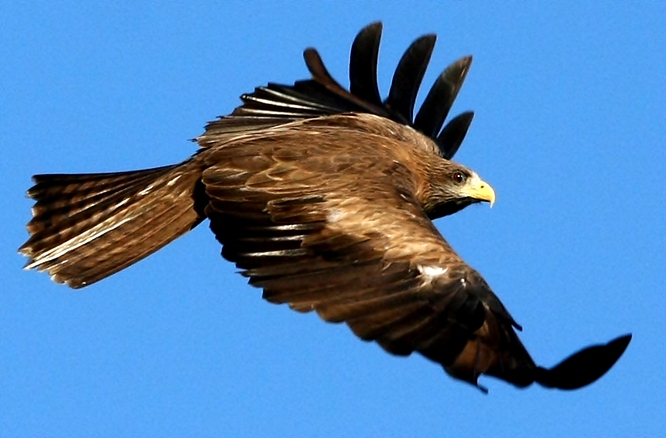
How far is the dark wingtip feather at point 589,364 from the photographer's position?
32.5ft

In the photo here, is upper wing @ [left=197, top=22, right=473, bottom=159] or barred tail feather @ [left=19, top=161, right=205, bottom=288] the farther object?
upper wing @ [left=197, top=22, right=473, bottom=159]

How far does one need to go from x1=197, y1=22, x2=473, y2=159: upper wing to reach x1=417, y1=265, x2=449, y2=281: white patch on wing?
415 centimetres

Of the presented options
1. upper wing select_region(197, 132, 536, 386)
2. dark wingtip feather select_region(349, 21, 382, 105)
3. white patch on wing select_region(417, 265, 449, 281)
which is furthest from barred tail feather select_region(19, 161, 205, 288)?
dark wingtip feather select_region(349, 21, 382, 105)

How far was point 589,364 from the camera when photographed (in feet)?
32.8

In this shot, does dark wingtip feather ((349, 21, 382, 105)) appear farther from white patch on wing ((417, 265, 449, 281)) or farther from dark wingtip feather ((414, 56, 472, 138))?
white patch on wing ((417, 265, 449, 281))

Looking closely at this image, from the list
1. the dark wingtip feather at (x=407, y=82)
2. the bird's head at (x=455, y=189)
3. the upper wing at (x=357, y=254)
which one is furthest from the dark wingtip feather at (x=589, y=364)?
the dark wingtip feather at (x=407, y=82)

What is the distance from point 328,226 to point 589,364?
2.64m

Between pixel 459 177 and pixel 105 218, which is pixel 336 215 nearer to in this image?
pixel 105 218

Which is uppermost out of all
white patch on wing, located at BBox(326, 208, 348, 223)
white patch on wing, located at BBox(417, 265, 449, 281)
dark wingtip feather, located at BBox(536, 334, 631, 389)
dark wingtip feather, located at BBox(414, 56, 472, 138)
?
dark wingtip feather, located at BBox(414, 56, 472, 138)

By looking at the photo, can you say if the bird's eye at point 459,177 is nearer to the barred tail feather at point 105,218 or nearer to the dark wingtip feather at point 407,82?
the dark wingtip feather at point 407,82

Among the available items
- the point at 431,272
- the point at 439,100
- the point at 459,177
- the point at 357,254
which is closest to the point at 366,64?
the point at 439,100

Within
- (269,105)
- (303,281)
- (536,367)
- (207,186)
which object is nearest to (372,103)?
(269,105)

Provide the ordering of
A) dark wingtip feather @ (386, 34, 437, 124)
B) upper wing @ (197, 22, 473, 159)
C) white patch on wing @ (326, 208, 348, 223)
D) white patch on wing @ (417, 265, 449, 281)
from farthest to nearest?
dark wingtip feather @ (386, 34, 437, 124) < upper wing @ (197, 22, 473, 159) < white patch on wing @ (326, 208, 348, 223) < white patch on wing @ (417, 265, 449, 281)

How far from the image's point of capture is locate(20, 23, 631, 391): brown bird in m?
11.0
